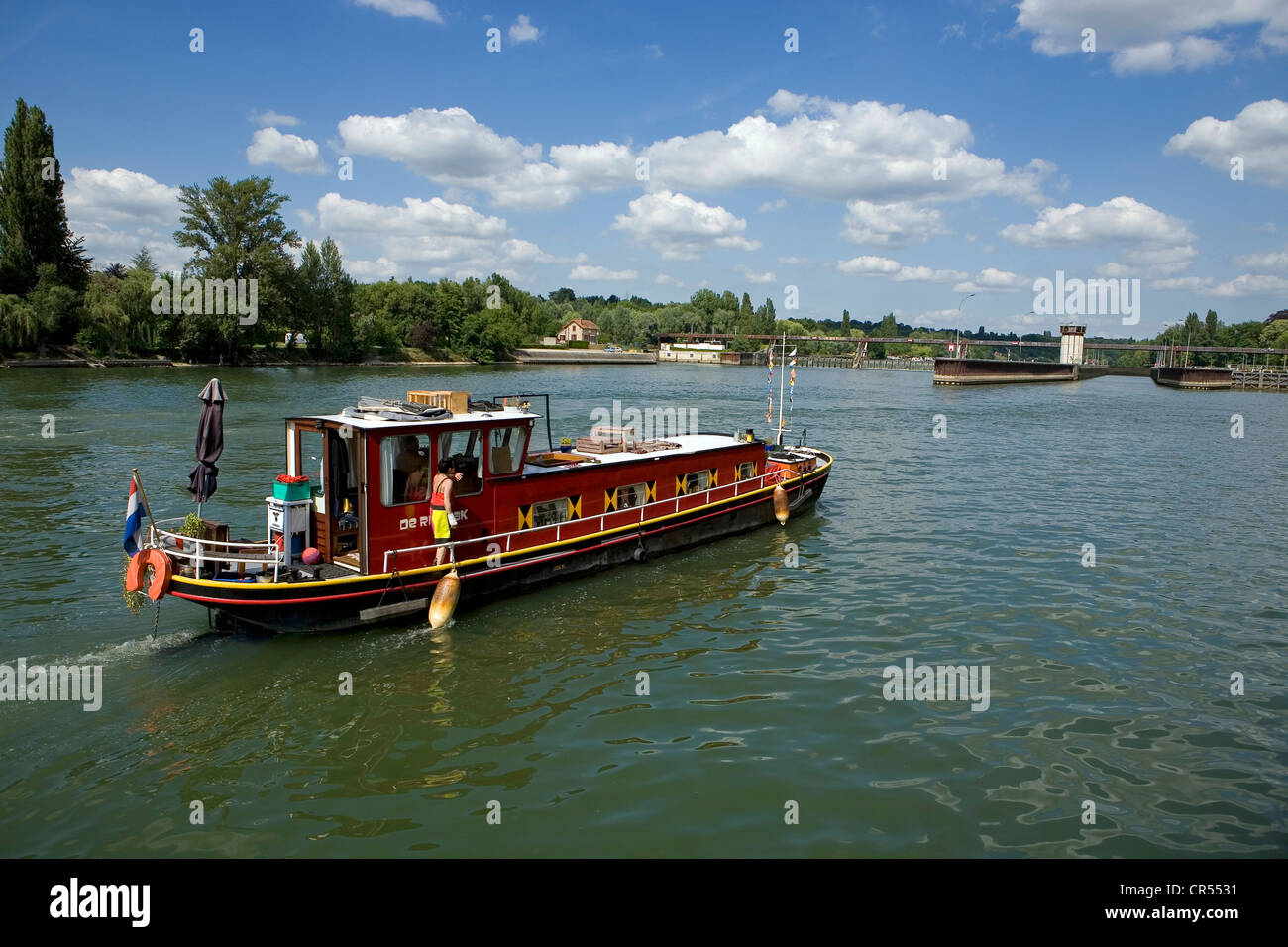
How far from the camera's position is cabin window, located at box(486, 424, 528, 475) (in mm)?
16594

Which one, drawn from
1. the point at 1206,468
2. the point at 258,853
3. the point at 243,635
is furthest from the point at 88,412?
the point at 1206,468

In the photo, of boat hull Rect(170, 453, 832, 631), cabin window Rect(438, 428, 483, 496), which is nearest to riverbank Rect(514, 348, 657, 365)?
boat hull Rect(170, 453, 832, 631)

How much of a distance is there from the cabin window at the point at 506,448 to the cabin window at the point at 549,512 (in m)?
1.09

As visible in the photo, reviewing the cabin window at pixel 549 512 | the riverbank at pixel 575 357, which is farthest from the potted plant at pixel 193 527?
the riverbank at pixel 575 357

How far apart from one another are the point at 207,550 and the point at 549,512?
272 inches

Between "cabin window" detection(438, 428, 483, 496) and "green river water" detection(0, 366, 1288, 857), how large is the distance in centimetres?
262

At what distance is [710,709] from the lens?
41.3 feet

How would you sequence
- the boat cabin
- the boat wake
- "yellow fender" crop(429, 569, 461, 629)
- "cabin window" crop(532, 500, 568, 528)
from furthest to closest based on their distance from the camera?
"cabin window" crop(532, 500, 568, 528), "yellow fender" crop(429, 569, 461, 629), the boat cabin, the boat wake

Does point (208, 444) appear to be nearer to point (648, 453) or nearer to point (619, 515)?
point (619, 515)

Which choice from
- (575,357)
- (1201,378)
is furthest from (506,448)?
(1201,378)

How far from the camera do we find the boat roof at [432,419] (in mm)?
14492

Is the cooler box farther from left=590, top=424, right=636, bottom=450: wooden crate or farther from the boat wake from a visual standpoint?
left=590, top=424, right=636, bottom=450: wooden crate

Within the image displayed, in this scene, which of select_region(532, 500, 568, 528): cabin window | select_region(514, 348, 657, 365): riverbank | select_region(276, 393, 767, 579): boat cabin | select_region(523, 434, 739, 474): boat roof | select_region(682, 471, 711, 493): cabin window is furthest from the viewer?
select_region(514, 348, 657, 365): riverbank
